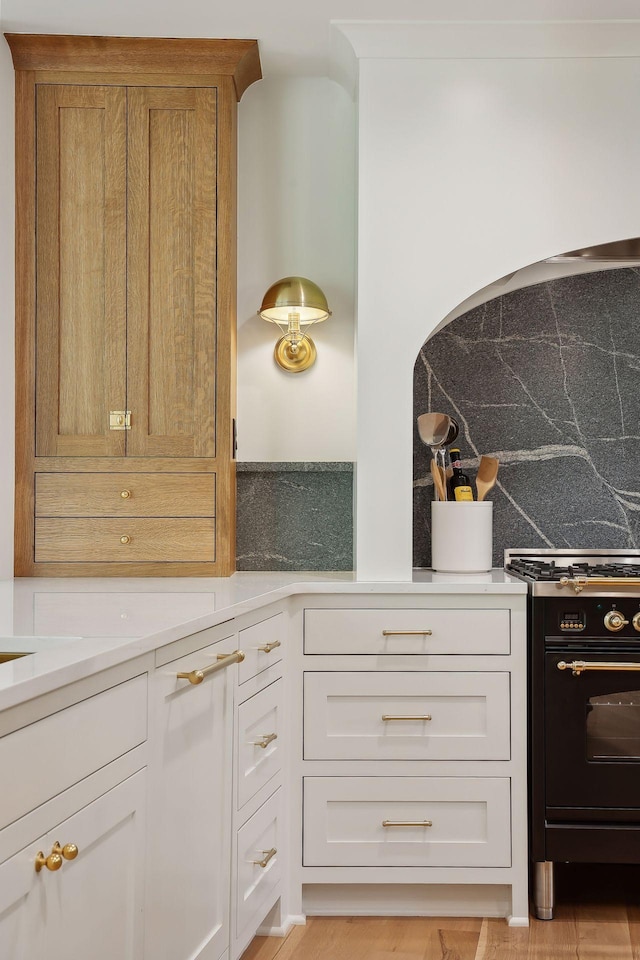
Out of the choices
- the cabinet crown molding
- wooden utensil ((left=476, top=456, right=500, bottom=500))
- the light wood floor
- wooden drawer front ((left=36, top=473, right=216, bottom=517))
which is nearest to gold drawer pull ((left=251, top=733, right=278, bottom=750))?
the light wood floor

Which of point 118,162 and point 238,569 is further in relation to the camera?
point 238,569

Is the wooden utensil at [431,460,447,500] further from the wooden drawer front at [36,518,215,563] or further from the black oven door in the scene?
the wooden drawer front at [36,518,215,563]

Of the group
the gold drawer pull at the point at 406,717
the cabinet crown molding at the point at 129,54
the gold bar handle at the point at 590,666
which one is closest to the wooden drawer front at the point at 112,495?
the gold drawer pull at the point at 406,717

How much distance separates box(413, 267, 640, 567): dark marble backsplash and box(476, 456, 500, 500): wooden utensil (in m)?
0.23

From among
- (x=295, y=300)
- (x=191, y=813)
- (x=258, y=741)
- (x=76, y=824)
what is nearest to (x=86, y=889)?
(x=76, y=824)

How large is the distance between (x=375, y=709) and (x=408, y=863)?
408 mm

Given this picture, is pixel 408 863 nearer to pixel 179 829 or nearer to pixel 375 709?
pixel 375 709

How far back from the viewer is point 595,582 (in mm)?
2133

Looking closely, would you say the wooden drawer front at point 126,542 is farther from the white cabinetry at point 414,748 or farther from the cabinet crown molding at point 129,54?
the cabinet crown molding at point 129,54

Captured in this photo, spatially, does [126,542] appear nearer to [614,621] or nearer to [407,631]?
[407,631]

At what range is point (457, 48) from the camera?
235 cm

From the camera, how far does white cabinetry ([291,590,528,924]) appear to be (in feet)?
7.06

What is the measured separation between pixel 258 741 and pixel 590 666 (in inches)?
34.8

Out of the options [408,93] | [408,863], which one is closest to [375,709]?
[408,863]
